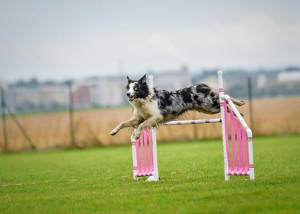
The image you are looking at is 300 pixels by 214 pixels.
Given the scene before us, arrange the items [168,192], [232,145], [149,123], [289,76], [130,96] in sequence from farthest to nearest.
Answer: [289,76], [149,123], [130,96], [232,145], [168,192]

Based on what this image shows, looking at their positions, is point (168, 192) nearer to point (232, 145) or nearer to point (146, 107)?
point (232, 145)

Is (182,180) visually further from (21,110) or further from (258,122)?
(21,110)

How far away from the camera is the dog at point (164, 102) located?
7.38 m

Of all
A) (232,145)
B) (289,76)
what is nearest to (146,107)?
(232,145)

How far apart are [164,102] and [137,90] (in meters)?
0.53

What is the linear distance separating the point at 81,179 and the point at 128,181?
49.0 inches

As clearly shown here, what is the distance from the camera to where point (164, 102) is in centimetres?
753

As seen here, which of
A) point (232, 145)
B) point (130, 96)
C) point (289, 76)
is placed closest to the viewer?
point (232, 145)

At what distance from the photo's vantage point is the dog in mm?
7375

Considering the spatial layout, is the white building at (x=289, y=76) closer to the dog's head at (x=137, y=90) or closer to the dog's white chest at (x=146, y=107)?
the dog's white chest at (x=146, y=107)

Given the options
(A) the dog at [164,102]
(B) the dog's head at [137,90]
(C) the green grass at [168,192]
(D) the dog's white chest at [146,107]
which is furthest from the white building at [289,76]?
(B) the dog's head at [137,90]

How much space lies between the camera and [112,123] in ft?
64.2

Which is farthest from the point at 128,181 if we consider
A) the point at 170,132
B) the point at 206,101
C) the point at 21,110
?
the point at 21,110

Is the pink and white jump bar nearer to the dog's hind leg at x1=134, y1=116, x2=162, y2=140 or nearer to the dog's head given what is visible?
the dog's hind leg at x1=134, y1=116, x2=162, y2=140
